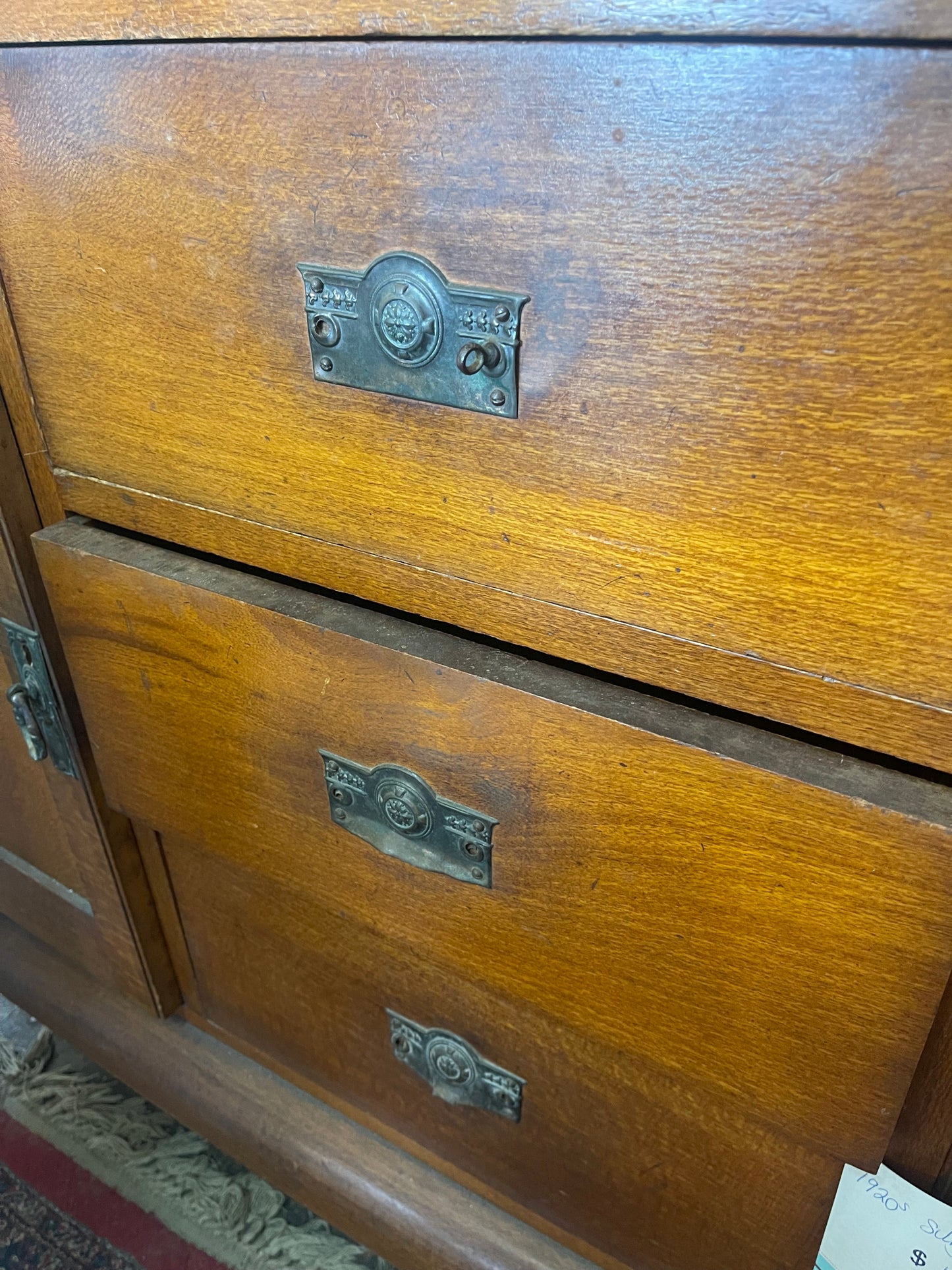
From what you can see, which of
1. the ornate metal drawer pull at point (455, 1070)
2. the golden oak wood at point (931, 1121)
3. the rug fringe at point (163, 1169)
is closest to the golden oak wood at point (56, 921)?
the rug fringe at point (163, 1169)

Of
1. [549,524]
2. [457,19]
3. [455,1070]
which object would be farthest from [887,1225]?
[457,19]

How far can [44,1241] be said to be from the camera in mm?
693

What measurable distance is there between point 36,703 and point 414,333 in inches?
14.5

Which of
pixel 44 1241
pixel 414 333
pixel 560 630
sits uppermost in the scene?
pixel 414 333

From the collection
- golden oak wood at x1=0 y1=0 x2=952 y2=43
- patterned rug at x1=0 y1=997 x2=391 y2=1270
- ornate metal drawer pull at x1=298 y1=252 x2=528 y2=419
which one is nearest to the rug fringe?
patterned rug at x1=0 y1=997 x2=391 y2=1270

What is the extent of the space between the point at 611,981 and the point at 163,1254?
510mm

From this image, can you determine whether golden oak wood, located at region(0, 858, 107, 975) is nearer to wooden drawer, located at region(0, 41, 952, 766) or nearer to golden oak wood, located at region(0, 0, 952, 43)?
wooden drawer, located at region(0, 41, 952, 766)

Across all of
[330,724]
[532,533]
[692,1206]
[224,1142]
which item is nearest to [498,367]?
[532,533]

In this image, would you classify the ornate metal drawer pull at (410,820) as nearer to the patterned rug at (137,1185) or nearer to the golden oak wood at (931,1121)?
the golden oak wood at (931,1121)

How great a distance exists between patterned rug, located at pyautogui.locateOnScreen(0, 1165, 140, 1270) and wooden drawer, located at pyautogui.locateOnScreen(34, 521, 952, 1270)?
285 mm

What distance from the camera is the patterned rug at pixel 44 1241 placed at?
680 mm

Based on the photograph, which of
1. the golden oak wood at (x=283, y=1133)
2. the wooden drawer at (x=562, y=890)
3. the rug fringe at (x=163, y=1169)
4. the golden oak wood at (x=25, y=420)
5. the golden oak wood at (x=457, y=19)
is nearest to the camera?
the golden oak wood at (x=457, y=19)

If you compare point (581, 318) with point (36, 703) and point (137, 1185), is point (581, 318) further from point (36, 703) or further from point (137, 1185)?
point (137, 1185)

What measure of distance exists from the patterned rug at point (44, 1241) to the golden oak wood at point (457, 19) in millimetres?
763
